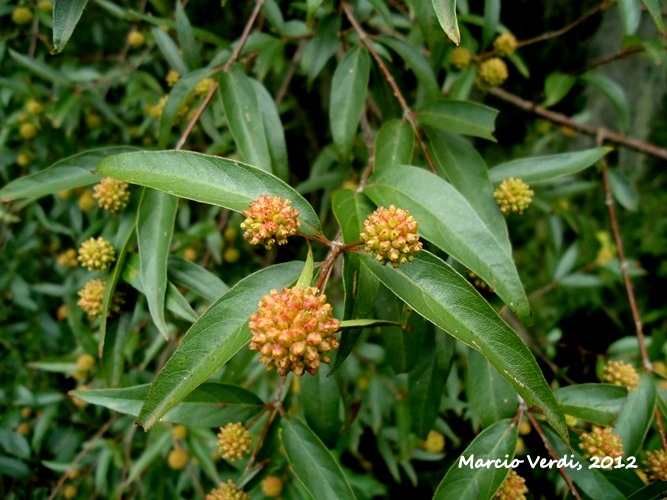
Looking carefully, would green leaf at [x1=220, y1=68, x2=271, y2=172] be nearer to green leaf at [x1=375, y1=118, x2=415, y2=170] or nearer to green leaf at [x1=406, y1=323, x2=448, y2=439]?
green leaf at [x1=375, y1=118, x2=415, y2=170]

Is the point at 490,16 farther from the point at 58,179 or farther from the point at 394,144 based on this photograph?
the point at 58,179

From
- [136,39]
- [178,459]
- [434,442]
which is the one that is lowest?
[178,459]

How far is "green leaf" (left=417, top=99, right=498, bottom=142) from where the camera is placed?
2.78ft

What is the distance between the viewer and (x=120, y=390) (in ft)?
2.61

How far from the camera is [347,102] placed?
94 cm

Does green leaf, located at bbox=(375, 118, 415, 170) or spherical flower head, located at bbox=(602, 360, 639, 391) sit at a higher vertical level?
green leaf, located at bbox=(375, 118, 415, 170)

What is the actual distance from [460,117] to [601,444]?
59 centimetres

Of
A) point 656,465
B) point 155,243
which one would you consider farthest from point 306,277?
point 656,465

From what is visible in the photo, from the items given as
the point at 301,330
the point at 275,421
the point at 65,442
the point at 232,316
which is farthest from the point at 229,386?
the point at 65,442

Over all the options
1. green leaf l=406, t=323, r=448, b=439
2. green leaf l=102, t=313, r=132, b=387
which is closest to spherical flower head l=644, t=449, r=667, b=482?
green leaf l=406, t=323, r=448, b=439

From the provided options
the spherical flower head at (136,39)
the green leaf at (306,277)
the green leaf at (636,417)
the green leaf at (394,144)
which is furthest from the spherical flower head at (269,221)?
A: the spherical flower head at (136,39)

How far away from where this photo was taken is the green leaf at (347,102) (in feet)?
3.06

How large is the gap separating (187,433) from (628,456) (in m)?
1.07

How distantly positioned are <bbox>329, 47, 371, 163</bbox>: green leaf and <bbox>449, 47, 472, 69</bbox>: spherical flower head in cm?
57
